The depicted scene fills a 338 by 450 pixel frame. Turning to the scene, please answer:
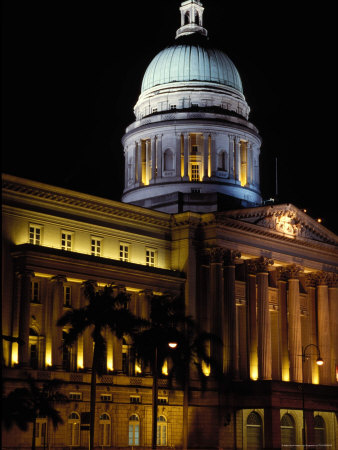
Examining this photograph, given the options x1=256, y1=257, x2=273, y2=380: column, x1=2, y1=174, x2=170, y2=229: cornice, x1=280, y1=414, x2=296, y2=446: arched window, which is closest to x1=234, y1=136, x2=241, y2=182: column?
x1=256, y1=257, x2=273, y2=380: column

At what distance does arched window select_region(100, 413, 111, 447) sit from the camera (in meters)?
70.2

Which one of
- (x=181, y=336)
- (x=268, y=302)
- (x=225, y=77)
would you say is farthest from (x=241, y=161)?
Answer: (x=181, y=336)

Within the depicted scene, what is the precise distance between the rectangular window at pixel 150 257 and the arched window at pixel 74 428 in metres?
17.3

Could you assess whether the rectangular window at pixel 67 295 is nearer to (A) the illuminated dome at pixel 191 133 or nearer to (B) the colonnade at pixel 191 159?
(A) the illuminated dome at pixel 191 133

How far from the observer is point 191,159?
3898 inches

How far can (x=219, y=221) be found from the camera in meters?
81.0

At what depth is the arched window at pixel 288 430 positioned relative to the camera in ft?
268

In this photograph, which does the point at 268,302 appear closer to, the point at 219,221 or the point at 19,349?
the point at 219,221

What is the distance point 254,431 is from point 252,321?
35.3 feet

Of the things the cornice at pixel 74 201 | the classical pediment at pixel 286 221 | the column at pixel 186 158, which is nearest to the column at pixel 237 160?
the column at pixel 186 158

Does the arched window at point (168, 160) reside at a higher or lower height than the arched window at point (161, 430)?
higher

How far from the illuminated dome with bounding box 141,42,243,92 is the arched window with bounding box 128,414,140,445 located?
4444cm

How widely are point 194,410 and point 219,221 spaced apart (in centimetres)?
1715

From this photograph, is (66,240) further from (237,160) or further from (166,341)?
(237,160)
